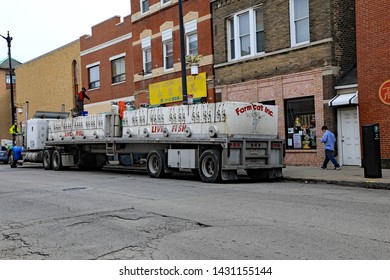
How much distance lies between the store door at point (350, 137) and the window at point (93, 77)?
20.6m

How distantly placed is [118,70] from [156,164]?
1652 cm

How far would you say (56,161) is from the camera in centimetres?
2233

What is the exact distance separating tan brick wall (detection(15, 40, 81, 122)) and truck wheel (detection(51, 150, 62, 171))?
47.1ft

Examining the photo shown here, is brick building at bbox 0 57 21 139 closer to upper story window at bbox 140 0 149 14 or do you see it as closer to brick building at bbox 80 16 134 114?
brick building at bbox 80 16 134 114

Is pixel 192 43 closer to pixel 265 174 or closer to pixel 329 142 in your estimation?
pixel 329 142

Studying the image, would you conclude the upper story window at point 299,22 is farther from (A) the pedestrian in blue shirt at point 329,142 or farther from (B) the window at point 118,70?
(B) the window at point 118,70

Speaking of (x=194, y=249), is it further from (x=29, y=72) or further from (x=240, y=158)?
(x=29, y=72)

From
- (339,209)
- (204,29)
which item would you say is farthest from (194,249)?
(204,29)

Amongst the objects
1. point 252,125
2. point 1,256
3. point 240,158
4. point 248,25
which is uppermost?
point 248,25

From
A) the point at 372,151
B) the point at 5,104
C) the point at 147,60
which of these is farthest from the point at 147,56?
the point at 5,104

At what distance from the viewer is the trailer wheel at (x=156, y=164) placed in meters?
15.8

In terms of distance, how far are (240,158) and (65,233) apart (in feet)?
25.3

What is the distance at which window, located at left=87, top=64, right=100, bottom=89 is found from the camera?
33.3 meters

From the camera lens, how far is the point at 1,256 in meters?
5.85
